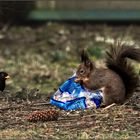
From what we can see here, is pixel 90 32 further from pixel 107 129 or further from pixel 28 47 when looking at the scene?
pixel 107 129

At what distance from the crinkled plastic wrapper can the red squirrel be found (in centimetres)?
7

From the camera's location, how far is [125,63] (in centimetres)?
700

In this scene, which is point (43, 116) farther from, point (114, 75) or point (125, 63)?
point (125, 63)

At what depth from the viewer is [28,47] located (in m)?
13.9

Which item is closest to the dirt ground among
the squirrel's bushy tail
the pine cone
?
the pine cone

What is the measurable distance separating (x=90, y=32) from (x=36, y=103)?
774 centimetres

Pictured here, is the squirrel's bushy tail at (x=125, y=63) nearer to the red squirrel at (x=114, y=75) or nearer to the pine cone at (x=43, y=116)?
the red squirrel at (x=114, y=75)

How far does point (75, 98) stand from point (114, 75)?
1.60ft

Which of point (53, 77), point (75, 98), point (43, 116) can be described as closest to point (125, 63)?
point (75, 98)

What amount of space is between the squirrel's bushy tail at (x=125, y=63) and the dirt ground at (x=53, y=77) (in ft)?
0.70

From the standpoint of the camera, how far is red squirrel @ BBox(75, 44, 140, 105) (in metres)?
6.82

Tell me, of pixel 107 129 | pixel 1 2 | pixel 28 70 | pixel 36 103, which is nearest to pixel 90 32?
pixel 28 70

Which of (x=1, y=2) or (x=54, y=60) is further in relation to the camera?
(x=54, y=60)

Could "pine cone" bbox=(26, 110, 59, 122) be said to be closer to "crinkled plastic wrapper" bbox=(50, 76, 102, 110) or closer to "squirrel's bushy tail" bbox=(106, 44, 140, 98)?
"crinkled plastic wrapper" bbox=(50, 76, 102, 110)
